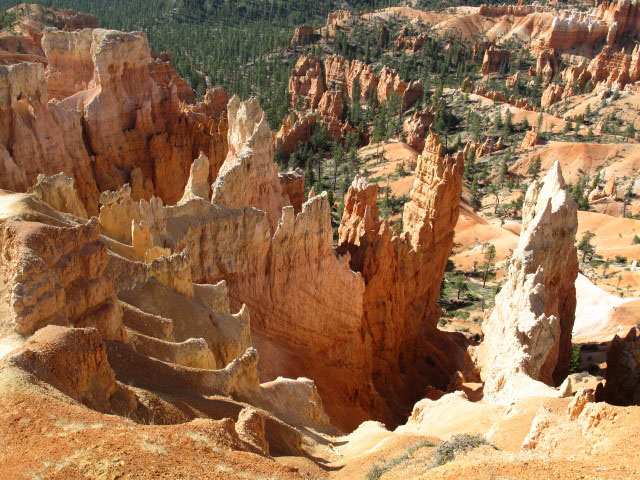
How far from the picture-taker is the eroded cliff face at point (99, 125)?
2746 centimetres

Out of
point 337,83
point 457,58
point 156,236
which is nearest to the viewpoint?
point 156,236

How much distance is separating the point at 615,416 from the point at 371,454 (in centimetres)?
514

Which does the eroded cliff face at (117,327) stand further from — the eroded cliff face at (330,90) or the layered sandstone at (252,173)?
the eroded cliff face at (330,90)

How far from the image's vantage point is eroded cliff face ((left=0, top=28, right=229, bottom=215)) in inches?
1081

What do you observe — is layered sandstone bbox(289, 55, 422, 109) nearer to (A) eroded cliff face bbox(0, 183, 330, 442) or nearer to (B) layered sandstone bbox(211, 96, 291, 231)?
(B) layered sandstone bbox(211, 96, 291, 231)

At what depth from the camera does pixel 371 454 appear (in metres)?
13.1

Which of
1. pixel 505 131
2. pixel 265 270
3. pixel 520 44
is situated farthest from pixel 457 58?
pixel 265 270

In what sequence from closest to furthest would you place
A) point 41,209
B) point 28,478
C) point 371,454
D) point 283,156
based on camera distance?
point 28,478 → point 371,454 → point 41,209 → point 283,156

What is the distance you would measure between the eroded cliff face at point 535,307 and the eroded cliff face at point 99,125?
20.6 meters

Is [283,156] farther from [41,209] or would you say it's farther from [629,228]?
[41,209]

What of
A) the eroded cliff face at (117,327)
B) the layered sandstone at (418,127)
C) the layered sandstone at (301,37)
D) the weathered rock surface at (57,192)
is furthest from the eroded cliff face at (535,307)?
the layered sandstone at (301,37)

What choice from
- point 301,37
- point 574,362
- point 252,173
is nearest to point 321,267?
point 252,173

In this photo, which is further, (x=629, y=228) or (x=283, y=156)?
(x=283, y=156)

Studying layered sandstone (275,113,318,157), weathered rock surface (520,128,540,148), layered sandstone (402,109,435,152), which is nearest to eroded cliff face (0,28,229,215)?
layered sandstone (275,113,318,157)
